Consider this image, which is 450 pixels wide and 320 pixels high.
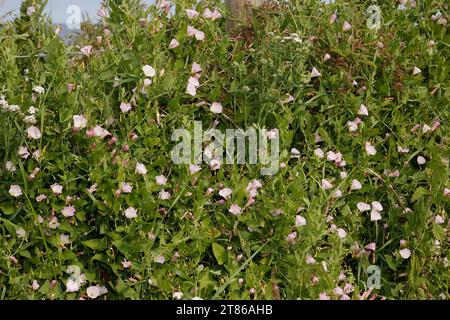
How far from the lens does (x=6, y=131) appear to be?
11.6 feet

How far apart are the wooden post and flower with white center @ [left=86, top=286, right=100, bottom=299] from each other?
1630mm

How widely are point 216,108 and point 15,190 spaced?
1.07 meters

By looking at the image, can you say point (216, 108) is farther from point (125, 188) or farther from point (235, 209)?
point (125, 188)

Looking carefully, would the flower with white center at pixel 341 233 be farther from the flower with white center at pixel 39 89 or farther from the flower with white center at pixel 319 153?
the flower with white center at pixel 39 89

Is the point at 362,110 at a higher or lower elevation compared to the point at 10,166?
higher

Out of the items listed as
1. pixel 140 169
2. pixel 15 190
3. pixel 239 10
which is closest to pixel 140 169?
pixel 140 169

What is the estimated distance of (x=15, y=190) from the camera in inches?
139

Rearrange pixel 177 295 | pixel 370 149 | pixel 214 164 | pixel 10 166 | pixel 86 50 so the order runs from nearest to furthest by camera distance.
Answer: pixel 177 295 < pixel 10 166 < pixel 214 164 < pixel 86 50 < pixel 370 149

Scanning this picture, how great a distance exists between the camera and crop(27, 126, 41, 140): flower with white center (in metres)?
3.49

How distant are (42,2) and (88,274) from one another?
1399 millimetres

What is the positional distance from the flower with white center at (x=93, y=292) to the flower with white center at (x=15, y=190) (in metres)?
0.56
